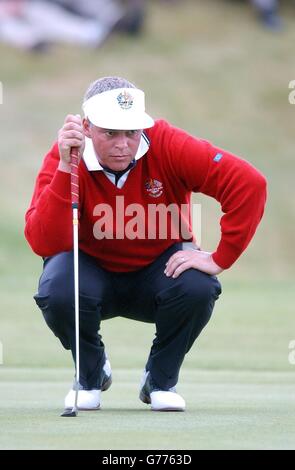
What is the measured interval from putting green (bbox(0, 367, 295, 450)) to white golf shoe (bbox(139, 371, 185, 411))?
0.15ft

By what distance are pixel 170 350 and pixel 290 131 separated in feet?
80.8

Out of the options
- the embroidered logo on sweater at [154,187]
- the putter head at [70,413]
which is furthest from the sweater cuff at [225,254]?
the putter head at [70,413]

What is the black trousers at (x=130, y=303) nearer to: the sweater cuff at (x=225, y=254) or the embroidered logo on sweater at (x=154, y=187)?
the sweater cuff at (x=225, y=254)

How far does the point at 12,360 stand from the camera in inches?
395

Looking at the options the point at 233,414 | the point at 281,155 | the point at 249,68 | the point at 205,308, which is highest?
the point at 249,68

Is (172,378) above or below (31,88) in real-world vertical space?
below

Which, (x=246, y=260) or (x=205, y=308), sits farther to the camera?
(x=246, y=260)

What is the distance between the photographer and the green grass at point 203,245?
5602mm

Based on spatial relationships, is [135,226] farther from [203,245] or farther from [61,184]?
[203,245]

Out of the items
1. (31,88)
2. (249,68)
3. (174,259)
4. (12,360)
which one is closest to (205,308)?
(174,259)

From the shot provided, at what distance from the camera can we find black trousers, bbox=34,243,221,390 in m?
6.37

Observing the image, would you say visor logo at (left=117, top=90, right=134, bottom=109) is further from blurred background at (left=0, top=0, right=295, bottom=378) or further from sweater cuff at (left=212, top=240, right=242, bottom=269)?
blurred background at (left=0, top=0, right=295, bottom=378)

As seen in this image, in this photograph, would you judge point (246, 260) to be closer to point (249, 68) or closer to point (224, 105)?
point (224, 105)

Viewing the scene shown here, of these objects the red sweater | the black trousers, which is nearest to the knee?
the black trousers
